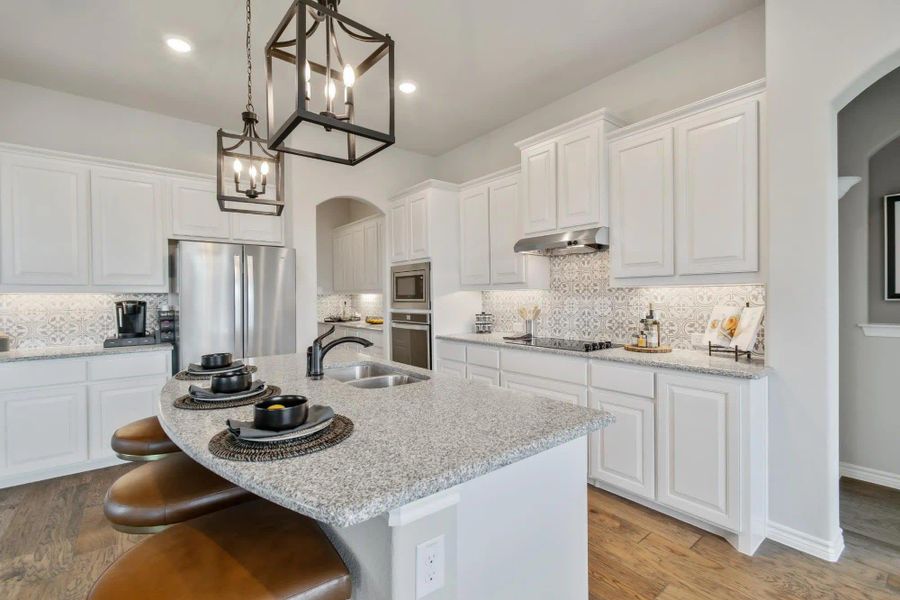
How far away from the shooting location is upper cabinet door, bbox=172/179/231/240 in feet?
12.2

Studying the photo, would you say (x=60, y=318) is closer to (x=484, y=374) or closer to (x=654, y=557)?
(x=484, y=374)

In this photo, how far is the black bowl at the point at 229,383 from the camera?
5.20 ft

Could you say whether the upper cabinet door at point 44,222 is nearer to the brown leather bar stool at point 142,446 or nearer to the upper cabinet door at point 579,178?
the brown leather bar stool at point 142,446

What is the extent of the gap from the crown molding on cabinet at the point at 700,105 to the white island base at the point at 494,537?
2153mm

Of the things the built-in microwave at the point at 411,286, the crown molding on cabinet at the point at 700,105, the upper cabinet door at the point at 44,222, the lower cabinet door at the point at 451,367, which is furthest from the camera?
the built-in microwave at the point at 411,286

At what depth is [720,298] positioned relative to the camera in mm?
2719

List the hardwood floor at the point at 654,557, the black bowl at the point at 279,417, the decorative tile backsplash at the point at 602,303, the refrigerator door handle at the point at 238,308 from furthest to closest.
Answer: the refrigerator door handle at the point at 238,308 < the decorative tile backsplash at the point at 602,303 < the hardwood floor at the point at 654,557 < the black bowl at the point at 279,417

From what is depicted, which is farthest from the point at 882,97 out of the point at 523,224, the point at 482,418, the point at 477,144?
the point at 482,418

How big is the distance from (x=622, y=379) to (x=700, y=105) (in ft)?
5.46

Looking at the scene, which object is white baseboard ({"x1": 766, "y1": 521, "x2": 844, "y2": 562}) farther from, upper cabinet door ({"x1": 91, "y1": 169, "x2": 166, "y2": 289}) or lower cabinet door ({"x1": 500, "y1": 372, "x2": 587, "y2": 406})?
upper cabinet door ({"x1": 91, "y1": 169, "x2": 166, "y2": 289})

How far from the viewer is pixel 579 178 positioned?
122 inches

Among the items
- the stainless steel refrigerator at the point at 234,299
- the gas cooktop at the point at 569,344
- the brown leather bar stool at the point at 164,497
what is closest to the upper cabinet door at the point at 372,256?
the stainless steel refrigerator at the point at 234,299

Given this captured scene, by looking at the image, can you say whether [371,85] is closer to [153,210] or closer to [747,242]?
[153,210]

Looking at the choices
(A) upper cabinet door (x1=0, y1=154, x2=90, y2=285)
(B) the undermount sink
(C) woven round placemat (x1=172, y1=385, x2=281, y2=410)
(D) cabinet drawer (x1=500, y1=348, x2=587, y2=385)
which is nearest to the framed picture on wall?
(D) cabinet drawer (x1=500, y1=348, x2=587, y2=385)
